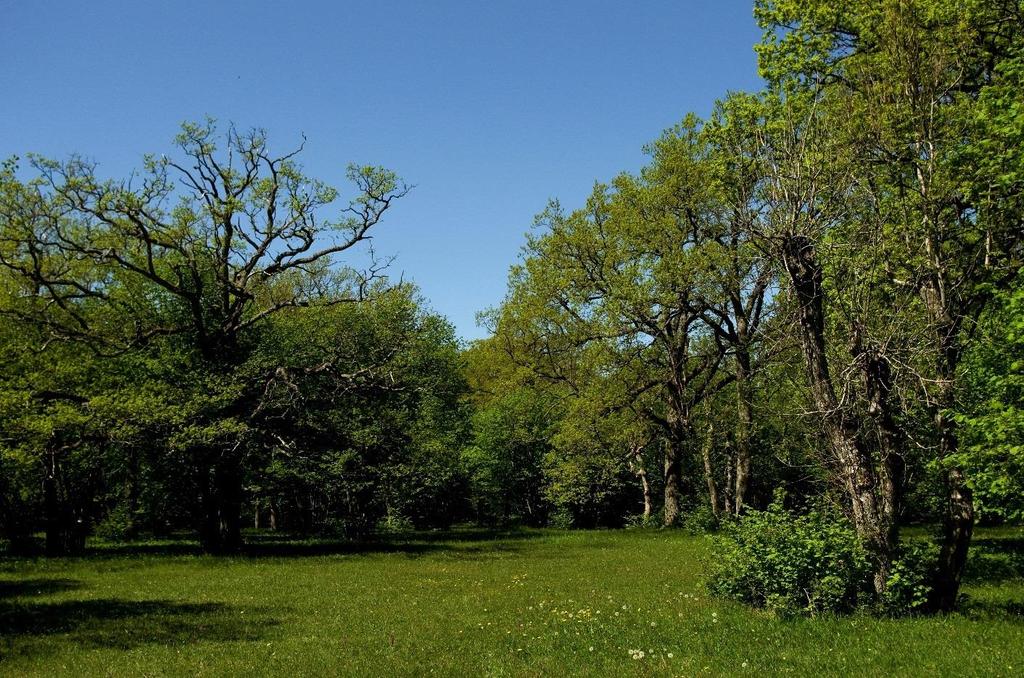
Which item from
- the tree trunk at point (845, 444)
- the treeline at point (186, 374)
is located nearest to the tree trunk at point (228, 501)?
the treeline at point (186, 374)

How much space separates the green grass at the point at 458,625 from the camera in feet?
39.1

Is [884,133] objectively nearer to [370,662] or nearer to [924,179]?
[924,179]

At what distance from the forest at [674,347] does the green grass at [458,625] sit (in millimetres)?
2060

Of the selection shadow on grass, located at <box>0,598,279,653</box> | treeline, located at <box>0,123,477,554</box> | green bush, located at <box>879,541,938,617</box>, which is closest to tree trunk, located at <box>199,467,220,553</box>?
treeline, located at <box>0,123,477,554</box>

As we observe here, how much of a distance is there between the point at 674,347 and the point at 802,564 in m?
25.9

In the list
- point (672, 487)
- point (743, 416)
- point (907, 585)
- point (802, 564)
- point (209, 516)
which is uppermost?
point (743, 416)

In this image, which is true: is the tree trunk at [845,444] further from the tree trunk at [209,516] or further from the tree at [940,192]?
the tree trunk at [209,516]

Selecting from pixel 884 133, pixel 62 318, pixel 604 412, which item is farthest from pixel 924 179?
pixel 62 318

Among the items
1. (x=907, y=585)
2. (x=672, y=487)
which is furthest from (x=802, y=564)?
(x=672, y=487)

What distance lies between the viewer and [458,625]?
643 inches

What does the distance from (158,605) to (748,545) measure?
1521 cm

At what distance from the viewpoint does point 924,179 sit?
15.7 metres

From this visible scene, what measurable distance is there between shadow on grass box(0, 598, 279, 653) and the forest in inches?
441

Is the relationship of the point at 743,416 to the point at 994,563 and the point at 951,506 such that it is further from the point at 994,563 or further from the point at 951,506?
the point at 951,506
